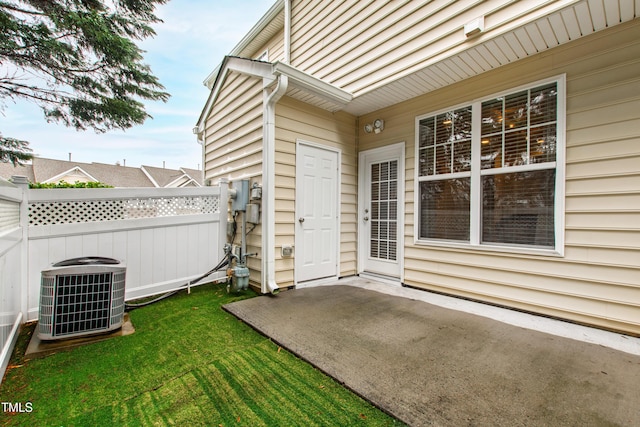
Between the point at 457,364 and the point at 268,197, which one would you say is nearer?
the point at 457,364

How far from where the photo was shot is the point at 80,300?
2279 mm

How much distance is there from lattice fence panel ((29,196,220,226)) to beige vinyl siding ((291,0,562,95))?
2.94 m

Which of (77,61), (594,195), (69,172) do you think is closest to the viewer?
(594,195)

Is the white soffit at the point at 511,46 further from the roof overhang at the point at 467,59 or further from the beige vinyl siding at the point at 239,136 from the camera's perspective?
the beige vinyl siding at the point at 239,136

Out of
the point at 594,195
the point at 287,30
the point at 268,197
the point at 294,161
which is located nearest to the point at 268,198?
the point at 268,197

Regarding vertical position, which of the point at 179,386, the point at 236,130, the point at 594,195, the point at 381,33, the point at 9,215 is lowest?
the point at 179,386

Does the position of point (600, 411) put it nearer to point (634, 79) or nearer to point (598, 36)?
point (634, 79)

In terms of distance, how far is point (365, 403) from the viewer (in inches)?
60.3

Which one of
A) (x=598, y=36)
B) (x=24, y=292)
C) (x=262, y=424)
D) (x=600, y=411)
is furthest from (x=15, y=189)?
(x=598, y=36)

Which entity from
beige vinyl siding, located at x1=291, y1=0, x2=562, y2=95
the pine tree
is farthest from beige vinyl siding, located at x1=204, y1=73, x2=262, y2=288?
the pine tree

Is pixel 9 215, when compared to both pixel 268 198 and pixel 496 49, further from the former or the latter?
pixel 496 49

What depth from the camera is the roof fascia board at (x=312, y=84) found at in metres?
3.24

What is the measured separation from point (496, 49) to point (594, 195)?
5.76 feet

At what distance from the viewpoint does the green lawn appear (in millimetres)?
1432
